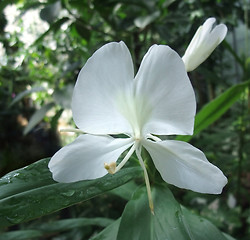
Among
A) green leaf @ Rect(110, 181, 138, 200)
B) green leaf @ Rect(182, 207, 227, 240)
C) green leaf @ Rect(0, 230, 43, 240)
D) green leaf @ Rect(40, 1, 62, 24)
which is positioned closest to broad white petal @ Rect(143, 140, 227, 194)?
green leaf @ Rect(182, 207, 227, 240)

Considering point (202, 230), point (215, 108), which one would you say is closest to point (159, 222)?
point (202, 230)

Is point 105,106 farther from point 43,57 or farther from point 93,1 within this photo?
point 43,57

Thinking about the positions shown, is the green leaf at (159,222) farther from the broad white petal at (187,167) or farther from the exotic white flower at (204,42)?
the exotic white flower at (204,42)

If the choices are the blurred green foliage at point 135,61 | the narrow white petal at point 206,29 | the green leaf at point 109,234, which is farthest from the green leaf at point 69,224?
the narrow white petal at point 206,29

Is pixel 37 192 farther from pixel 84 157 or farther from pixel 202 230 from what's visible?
pixel 202 230

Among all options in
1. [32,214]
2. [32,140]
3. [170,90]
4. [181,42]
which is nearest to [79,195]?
[32,214]
